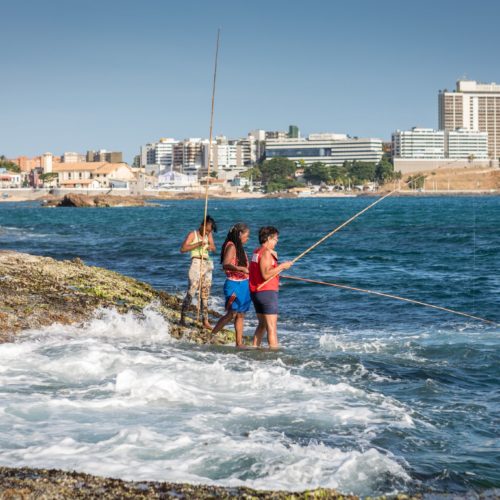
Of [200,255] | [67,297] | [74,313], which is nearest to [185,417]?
[200,255]

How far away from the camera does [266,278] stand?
10.4m

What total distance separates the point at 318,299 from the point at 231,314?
24.0 feet

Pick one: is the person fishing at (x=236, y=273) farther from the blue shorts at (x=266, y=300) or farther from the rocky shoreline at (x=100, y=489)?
the rocky shoreline at (x=100, y=489)

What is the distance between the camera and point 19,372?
353 inches

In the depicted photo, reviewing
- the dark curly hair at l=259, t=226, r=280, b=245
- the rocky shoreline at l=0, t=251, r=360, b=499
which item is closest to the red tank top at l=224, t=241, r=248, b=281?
the dark curly hair at l=259, t=226, r=280, b=245

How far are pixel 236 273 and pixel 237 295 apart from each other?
1.00 ft

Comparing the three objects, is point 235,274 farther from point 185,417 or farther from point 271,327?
point 185,417

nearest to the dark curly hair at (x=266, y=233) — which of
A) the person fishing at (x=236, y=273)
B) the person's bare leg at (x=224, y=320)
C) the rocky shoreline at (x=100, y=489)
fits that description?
the person fishing at (x=236, y=273)

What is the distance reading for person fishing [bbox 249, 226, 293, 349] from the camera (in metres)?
10.3

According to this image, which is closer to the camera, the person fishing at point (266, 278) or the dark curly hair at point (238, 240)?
the person fishing at point (266, 278)

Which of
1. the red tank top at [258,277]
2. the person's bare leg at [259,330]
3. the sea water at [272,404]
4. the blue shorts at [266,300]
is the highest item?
the red tank top at [258,277]

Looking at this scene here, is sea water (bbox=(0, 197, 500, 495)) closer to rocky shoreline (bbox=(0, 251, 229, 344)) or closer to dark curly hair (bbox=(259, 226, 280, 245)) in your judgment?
rocky shoreline (bbox=(0, 251, 229, 344))

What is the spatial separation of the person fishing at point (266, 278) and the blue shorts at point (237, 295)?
0.35 m

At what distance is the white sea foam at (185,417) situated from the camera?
20.2 ft
